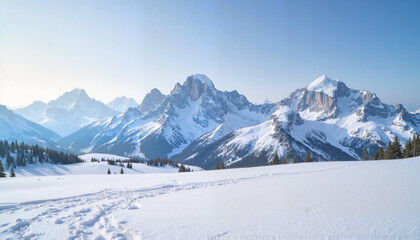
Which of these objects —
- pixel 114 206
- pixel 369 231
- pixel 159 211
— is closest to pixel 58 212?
pixel 114 206

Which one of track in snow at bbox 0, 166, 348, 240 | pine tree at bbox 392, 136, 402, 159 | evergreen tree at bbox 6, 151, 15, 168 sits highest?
pine tree at bbox 392, 136, 402, 159

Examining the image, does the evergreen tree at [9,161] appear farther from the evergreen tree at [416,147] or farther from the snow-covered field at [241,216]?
the evergreen tree at [416,147]

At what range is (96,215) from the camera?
441 inches

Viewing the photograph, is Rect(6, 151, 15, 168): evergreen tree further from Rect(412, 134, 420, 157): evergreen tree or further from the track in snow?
Rect(412, 134, 420, 157): evergreen tree

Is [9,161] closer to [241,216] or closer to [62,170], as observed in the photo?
[62,170]

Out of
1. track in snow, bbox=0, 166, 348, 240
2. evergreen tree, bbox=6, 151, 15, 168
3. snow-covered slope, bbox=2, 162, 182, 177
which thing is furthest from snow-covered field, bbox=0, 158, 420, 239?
evergreen tree, bbox=6, 151, 15, 168

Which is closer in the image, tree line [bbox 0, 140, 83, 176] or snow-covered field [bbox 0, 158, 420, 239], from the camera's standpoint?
snow-covered field [bbox 0, 158, 420, 239]

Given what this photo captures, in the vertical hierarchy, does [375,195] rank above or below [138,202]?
above

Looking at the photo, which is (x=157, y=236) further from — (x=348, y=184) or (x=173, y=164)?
(x=173, y=164)

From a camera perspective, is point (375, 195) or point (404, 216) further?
point (375, 195)

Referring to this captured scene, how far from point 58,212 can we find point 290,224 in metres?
13.8

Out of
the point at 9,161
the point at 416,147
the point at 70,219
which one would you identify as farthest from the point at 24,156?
the point at 416,147

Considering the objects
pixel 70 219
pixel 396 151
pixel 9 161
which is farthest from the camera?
pixel 9 161

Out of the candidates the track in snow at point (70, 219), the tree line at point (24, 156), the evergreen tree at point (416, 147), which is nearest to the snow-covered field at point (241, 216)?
the track in snow at point (70, 219)
